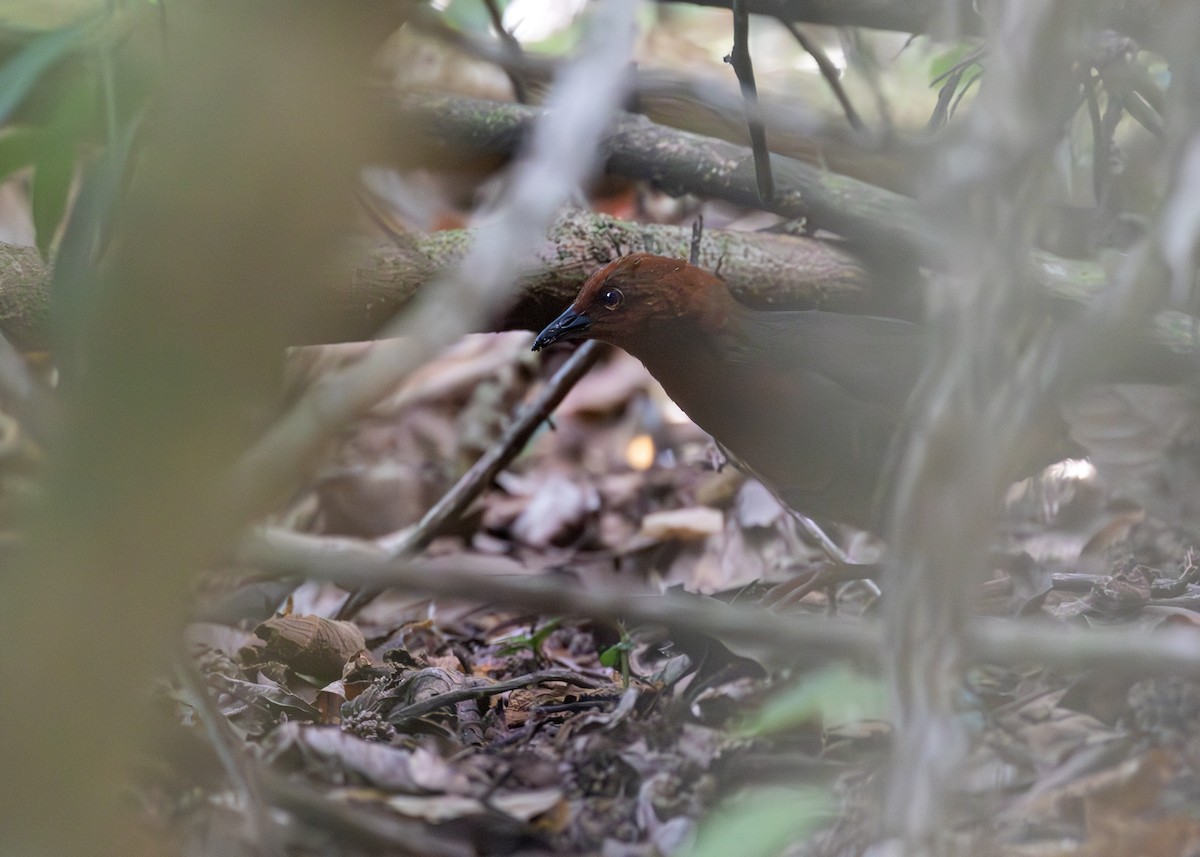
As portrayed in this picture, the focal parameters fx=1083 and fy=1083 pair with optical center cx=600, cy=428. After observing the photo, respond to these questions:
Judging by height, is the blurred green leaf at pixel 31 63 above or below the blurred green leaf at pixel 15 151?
above

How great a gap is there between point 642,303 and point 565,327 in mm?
257

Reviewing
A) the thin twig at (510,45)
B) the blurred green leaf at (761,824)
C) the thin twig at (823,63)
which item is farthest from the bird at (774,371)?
the blurred green leaf at (761,824)

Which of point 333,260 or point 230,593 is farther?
point 230,593

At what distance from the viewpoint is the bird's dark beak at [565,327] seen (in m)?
3.44

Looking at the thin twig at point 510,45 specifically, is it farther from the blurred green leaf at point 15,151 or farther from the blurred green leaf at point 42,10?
the blurred green leaf at point 42,10

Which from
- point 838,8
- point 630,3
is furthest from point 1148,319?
point 838,8

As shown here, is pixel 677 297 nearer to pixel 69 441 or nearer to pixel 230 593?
pixel 230 593

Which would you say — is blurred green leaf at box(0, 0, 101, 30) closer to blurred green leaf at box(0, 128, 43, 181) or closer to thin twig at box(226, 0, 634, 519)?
blurred green leaf at box(0, 128, 43, 181)

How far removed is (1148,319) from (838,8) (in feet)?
7.82

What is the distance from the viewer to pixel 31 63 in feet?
7.13

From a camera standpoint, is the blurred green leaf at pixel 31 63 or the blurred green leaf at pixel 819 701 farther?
the blurred green leaf at pixel 31 63

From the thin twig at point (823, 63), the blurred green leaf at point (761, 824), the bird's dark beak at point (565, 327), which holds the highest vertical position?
the thin twig at point (823, 63)

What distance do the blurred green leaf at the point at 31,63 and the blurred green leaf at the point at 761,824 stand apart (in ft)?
6.15

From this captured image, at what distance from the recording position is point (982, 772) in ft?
6.50
